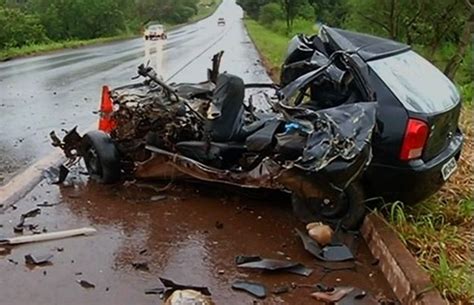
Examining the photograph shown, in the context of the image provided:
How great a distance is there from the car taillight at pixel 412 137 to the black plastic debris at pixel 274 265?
1176mm

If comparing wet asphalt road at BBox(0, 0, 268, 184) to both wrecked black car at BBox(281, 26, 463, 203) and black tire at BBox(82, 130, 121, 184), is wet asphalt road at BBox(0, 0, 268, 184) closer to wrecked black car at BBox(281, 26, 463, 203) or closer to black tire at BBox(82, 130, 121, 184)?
black tire at BBox(82, 130, 121, 184)

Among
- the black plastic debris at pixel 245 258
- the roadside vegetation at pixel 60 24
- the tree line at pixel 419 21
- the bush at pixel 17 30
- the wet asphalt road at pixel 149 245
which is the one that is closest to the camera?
the wet asphalt road at pixel 149 245

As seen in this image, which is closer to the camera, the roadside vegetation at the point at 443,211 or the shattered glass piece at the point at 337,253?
the roadside vegetation at the point at 443,211

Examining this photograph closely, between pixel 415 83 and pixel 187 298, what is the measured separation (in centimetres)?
273

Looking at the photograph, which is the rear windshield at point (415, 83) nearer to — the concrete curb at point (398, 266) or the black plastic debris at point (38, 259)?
the concrete curb at point (398, 266)

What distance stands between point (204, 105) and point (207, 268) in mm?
2238

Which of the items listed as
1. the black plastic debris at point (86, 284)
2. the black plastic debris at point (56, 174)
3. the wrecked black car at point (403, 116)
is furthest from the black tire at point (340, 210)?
the black plastic debris at point (56, 174)

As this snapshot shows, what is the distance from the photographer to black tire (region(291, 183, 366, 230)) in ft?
17.2

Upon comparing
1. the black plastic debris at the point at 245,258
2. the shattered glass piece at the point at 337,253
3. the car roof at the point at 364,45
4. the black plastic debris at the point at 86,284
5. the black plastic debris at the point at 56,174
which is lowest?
the black plastic debris at the point at 56,174

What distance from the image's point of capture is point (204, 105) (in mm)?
6547

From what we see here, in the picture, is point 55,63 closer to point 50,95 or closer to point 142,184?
point 50,95

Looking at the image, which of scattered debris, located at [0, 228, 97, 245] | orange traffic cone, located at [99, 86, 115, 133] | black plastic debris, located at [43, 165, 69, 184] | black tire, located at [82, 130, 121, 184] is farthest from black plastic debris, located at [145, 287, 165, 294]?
orange traffic cone, located at [99, 86, 115, 133]

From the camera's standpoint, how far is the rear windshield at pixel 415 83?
17.0 feet

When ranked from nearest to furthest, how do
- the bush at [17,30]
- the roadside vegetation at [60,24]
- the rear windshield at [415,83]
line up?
the rear windshield at [415,83] < the bush at [17,30] < the roadside vegetation at [60,24]
